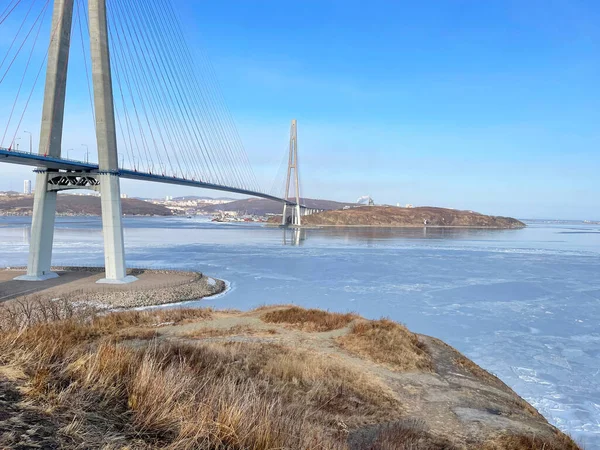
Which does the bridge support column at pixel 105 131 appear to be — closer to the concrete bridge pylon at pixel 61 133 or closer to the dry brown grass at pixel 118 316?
the concrete bridge pylon at pixel 61 133

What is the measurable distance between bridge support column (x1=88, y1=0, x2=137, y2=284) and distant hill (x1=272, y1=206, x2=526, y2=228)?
265 feet

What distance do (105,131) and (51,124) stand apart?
2663 mm

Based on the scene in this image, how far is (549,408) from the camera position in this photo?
870 cm

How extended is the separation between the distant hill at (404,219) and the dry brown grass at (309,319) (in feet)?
285

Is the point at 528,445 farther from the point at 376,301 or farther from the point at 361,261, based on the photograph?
the point at 361,261

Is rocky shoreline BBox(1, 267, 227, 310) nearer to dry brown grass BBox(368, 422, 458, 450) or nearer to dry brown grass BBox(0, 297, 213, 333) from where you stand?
dry brown grass BBox(0, 297, 213, 333)

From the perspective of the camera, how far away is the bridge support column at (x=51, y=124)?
63.7 ft

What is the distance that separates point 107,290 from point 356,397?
51.0 ft

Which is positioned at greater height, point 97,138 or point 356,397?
point 97,138

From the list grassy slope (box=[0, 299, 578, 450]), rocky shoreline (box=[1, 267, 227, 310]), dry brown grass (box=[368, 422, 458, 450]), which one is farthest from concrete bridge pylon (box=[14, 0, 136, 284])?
dry brown grass (box=[368, 422, 458, 450])

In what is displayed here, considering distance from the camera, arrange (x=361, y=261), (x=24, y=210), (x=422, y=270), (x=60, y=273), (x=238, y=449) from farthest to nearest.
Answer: (x=24, y=210), (x=361, y=261), (x=422, y=270), (x=60, y=273), (x=238, y=449)

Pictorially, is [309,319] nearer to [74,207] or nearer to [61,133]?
[61,133]

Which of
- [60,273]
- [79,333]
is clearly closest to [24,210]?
[60,273]

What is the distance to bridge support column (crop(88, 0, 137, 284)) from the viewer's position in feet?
61.9
